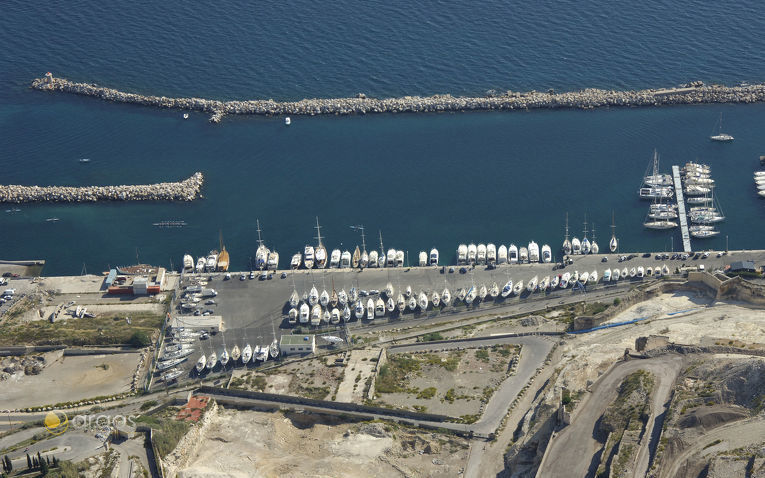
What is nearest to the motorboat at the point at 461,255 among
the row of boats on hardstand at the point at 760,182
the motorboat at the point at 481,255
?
the motorboat at the point at 481,255

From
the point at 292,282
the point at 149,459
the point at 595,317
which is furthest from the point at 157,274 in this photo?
the point at 595,317

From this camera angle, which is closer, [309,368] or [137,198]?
[309,368]

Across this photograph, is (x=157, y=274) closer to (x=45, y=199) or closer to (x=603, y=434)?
(x=45, y=199)

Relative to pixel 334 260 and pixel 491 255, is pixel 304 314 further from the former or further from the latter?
pixel 491 255

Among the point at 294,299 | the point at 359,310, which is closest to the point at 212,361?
the point at 294,299

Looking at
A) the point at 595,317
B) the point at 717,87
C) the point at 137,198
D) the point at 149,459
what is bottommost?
the point at 149,459

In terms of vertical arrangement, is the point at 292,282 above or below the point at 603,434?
above
